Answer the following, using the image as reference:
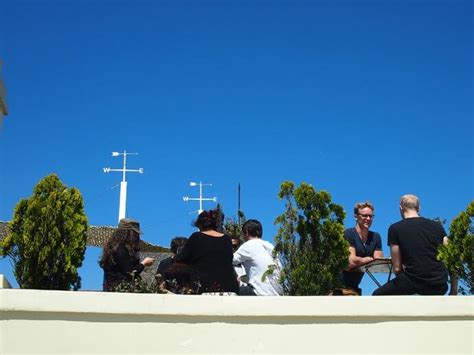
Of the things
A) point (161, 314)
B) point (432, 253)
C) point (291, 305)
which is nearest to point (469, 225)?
point (432, 253)

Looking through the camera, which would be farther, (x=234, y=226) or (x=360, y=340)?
(x=234, y=226)

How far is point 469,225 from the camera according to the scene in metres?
5.34

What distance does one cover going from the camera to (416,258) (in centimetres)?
563

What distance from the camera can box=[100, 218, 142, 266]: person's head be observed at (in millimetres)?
6105

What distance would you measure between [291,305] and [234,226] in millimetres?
4465

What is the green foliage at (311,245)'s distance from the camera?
5514 mm

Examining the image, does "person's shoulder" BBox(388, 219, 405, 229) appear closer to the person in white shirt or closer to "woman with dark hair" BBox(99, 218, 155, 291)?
the person in white shirt

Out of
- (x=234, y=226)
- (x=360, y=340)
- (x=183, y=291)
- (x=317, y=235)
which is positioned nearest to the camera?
(x=360, y=340)

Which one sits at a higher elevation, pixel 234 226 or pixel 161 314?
pixel 234 226

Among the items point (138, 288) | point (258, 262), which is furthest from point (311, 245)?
point (138, 288)

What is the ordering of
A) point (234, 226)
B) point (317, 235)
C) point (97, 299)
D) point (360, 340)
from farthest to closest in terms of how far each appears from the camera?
1. point (234, 226)
2. point (317, 235)
3. point (360, 340)
4. point (97, 299)

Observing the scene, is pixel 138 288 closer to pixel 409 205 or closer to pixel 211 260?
pixel 211 260

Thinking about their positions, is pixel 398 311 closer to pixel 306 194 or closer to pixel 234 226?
pixel 306 194

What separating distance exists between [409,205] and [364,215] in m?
0.85
